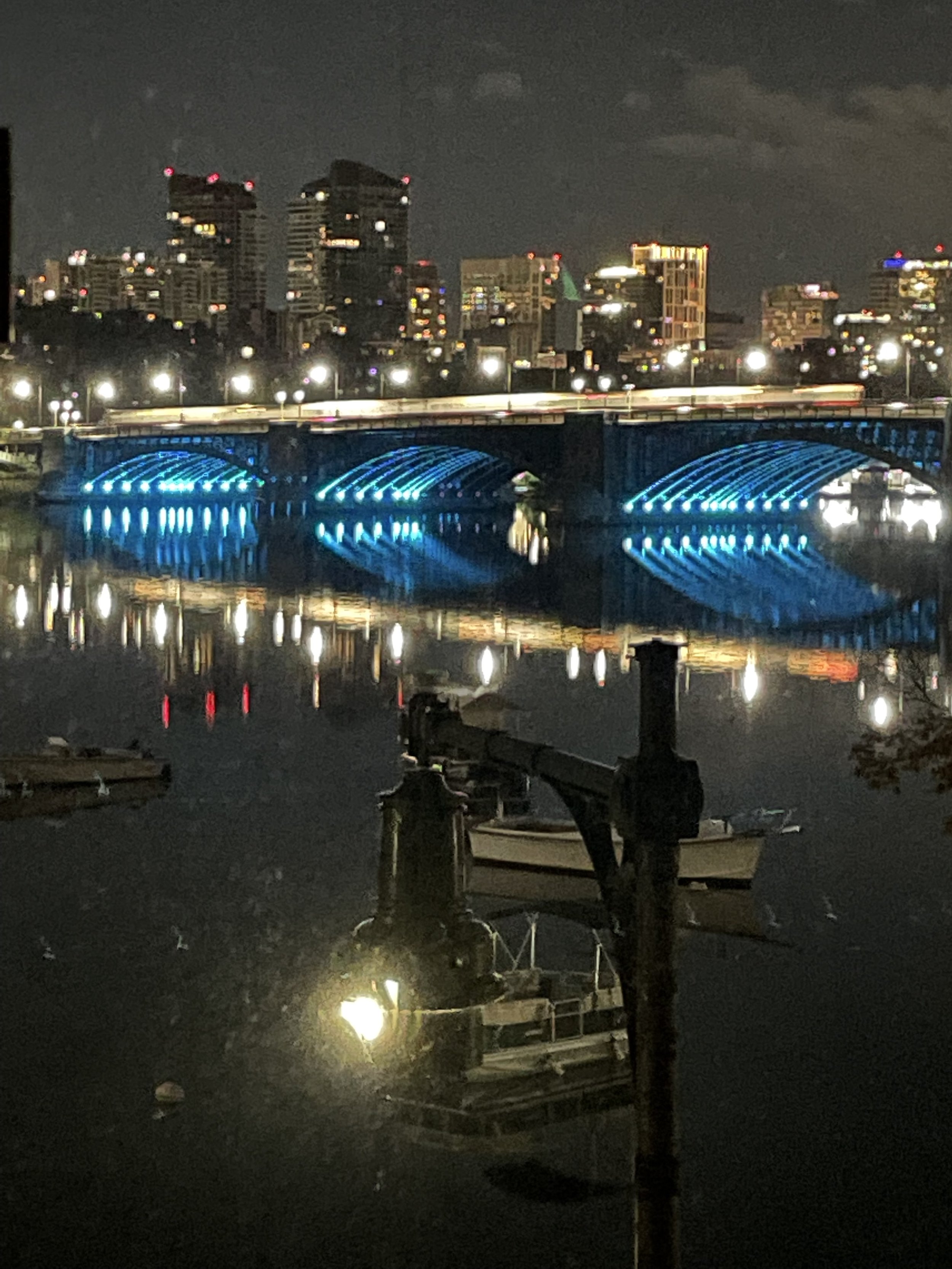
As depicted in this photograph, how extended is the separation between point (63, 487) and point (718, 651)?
66.3 metres

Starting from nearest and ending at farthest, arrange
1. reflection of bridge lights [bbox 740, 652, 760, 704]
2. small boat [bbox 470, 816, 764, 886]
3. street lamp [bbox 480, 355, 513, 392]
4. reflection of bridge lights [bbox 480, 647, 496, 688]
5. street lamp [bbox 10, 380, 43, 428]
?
small boat [bbox 470, 816, 764, 886] → reflection of bridge lights [bbox 740, 652, 760, 704] → reflection of bridge lights [bbox 480, 647, 496, 688] → street lamp [bbox 480, 355, 513, 392] → street lamp [bbox 10, 380, 43, 428]

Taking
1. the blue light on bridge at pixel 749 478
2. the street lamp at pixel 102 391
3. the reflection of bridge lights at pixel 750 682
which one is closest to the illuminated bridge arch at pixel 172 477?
the street lamp at pixel 102 391

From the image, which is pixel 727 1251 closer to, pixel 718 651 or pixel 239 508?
pixel 718 651

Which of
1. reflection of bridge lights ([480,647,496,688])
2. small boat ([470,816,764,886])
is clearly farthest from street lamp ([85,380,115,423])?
small boat ([470,816,764,886])

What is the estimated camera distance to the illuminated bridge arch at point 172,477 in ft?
357

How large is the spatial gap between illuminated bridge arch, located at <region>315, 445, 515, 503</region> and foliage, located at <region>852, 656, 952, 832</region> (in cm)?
5476

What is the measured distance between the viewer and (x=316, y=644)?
5094cm

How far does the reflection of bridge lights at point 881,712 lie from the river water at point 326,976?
6.5 inches

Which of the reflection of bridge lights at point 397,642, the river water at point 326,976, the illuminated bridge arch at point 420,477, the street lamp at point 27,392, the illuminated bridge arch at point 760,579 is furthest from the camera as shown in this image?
the street lamp at point 27,392

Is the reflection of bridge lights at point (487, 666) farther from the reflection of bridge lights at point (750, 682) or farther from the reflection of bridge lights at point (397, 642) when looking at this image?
the reflection of bridge lights at point (750, 682)

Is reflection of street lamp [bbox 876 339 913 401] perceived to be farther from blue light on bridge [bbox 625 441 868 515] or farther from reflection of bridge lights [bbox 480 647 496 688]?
reflection of bridge lights [bbox 480 647 496 688]

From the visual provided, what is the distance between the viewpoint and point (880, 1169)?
48.8 feet

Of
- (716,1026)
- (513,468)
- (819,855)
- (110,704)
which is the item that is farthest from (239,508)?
(716,1026)

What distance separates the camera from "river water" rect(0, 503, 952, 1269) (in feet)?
45.4
